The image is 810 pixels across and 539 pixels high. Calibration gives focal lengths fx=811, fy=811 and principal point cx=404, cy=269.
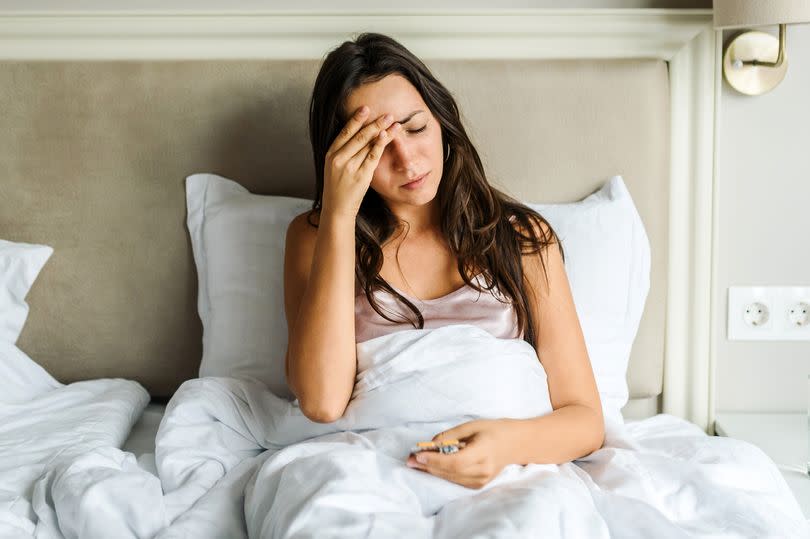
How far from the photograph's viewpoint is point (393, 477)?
42.3 inches

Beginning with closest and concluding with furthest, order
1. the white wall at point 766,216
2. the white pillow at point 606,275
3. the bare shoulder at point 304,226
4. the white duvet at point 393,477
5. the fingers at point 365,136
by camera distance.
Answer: the white duvet at point 393,477, the fingers at point 365,136, the bare shoulder at point 304,226, the white pillow at point 606,275, the white wall at point 766,216

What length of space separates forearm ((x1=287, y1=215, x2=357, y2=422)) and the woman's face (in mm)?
105

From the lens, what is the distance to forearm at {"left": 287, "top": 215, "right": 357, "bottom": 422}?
4.06 ft

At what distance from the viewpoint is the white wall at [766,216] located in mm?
1613

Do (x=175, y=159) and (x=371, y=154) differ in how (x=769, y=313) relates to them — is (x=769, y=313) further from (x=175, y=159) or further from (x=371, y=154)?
(x=175, y=159)

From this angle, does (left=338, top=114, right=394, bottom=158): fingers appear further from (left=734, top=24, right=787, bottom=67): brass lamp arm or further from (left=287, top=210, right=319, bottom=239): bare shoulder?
(left=734, top=24, right=787, bottom=67): brass lamp arm

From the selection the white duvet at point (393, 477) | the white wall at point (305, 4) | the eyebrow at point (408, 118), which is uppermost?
the white wall at point (305, 4)

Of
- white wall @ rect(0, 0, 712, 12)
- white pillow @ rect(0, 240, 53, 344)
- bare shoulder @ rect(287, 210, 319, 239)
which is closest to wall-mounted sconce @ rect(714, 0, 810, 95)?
white wall @ rect(0, 0, 712, 12)

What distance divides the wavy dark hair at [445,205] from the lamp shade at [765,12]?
20.1 inches

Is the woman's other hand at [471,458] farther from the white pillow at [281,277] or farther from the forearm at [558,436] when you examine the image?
the white pillow at [281,277]

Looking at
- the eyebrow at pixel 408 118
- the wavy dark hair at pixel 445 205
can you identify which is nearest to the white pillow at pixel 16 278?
the wavy dark hair at pixel 445 205

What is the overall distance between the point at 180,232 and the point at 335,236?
0.50 m

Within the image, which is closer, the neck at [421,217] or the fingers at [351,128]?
the fingers at [351,128]

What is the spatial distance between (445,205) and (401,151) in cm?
18
